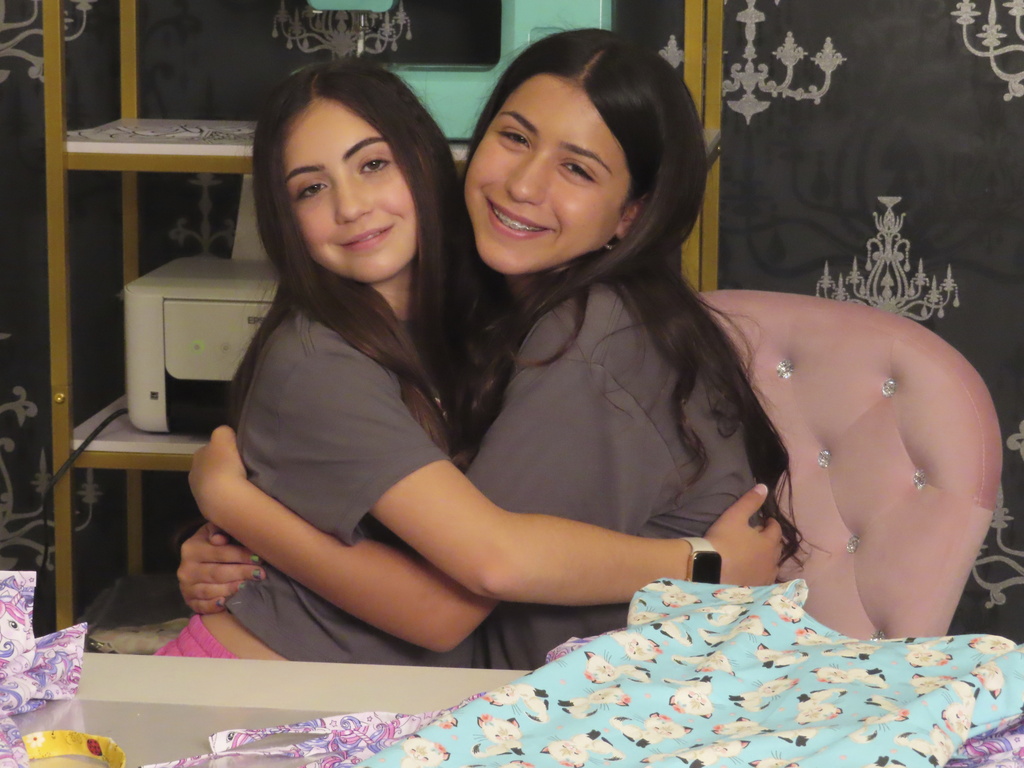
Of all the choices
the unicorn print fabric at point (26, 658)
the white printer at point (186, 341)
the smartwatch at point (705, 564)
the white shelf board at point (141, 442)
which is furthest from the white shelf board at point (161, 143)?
the unicorn print fabric at point (26, 658)

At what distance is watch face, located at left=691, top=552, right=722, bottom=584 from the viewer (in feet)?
3.90

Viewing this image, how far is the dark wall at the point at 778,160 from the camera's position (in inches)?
88.7

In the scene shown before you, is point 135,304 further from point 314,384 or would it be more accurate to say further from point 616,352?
point 616,352

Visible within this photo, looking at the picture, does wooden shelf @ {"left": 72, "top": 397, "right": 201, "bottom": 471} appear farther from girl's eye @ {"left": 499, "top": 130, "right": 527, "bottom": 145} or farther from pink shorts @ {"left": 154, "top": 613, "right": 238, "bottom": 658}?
girl's eye @ {"left": 499, "top": 130, "right": 527, "bottom": 145}

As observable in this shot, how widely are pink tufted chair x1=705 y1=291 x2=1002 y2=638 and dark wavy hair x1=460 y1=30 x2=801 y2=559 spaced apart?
6cm

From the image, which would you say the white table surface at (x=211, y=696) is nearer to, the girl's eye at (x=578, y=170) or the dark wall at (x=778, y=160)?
the girl's eye at (x=578, y=170)

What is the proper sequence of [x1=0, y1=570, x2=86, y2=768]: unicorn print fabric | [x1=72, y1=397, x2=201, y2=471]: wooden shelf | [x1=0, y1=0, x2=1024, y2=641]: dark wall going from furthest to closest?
[x1=0, y1=0, x2=1024, y2=641]: dark wall < [x1=72, y1=397, x2=201, y2=471]: wooden shelf < [x1=0, y1=570, x2=86, y2=768]: unicorn print fabric

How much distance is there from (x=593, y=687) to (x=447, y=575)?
0.44 metres

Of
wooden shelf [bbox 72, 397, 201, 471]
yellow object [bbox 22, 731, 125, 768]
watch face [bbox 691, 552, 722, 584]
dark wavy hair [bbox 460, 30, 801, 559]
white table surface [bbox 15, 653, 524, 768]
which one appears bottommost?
wooden shelf [bbox 72, 397, 201, 471]

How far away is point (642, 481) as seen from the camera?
3.91ft

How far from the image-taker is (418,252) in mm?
1323

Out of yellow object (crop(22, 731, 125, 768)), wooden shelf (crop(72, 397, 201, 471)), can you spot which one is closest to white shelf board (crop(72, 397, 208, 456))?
wooden shelf (crop(72, 397, 201, 471))

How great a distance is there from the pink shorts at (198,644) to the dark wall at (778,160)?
115 cm

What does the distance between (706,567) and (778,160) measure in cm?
131
